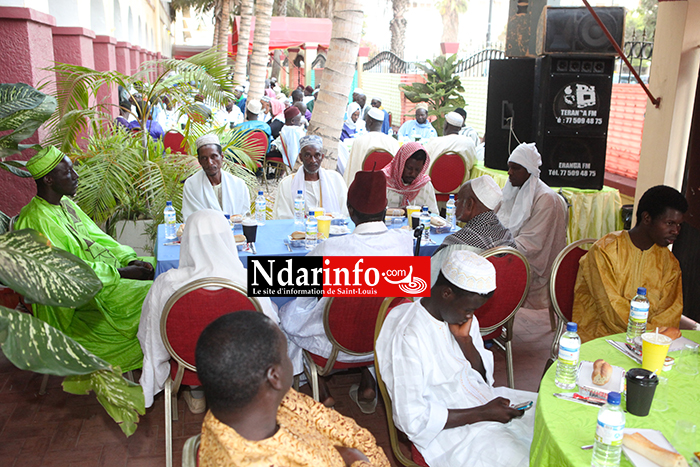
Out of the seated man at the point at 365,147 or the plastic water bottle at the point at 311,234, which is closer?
the plastic water bottle at the point at 311,234

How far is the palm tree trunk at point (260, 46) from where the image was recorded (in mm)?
10406

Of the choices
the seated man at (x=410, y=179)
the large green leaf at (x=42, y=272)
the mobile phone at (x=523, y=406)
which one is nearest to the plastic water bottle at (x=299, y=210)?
the seated man at (x=410, y=179)

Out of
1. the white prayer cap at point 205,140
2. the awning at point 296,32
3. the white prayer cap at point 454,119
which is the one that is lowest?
the white prayer cap at point 205,140

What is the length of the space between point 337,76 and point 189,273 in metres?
3.45

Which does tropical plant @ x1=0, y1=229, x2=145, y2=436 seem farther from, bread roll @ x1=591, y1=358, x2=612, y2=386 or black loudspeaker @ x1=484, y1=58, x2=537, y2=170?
black loudspeaker @ x1=484, y1=58, x2=537, y2=170

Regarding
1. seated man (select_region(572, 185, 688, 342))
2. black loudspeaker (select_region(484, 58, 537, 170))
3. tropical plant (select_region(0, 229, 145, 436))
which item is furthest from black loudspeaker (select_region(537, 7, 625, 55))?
tropical plant (select_region(0, 229, 145, 436))

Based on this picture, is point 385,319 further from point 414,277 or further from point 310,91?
point 310,91

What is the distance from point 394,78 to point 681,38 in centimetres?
1589

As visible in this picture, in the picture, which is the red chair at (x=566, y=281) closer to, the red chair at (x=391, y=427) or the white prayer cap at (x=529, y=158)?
the red chair at (x=391, y=427)

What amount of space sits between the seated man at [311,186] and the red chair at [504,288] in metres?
1.95

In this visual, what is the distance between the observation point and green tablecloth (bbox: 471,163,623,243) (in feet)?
18.0

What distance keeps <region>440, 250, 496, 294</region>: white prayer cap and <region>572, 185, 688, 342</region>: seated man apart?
107cm

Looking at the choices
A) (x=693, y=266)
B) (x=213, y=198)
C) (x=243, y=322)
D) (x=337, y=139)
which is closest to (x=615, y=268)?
(x=693, y=266)

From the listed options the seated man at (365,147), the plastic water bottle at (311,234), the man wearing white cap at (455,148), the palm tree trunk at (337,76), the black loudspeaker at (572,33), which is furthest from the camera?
the seated man at (365,147)
